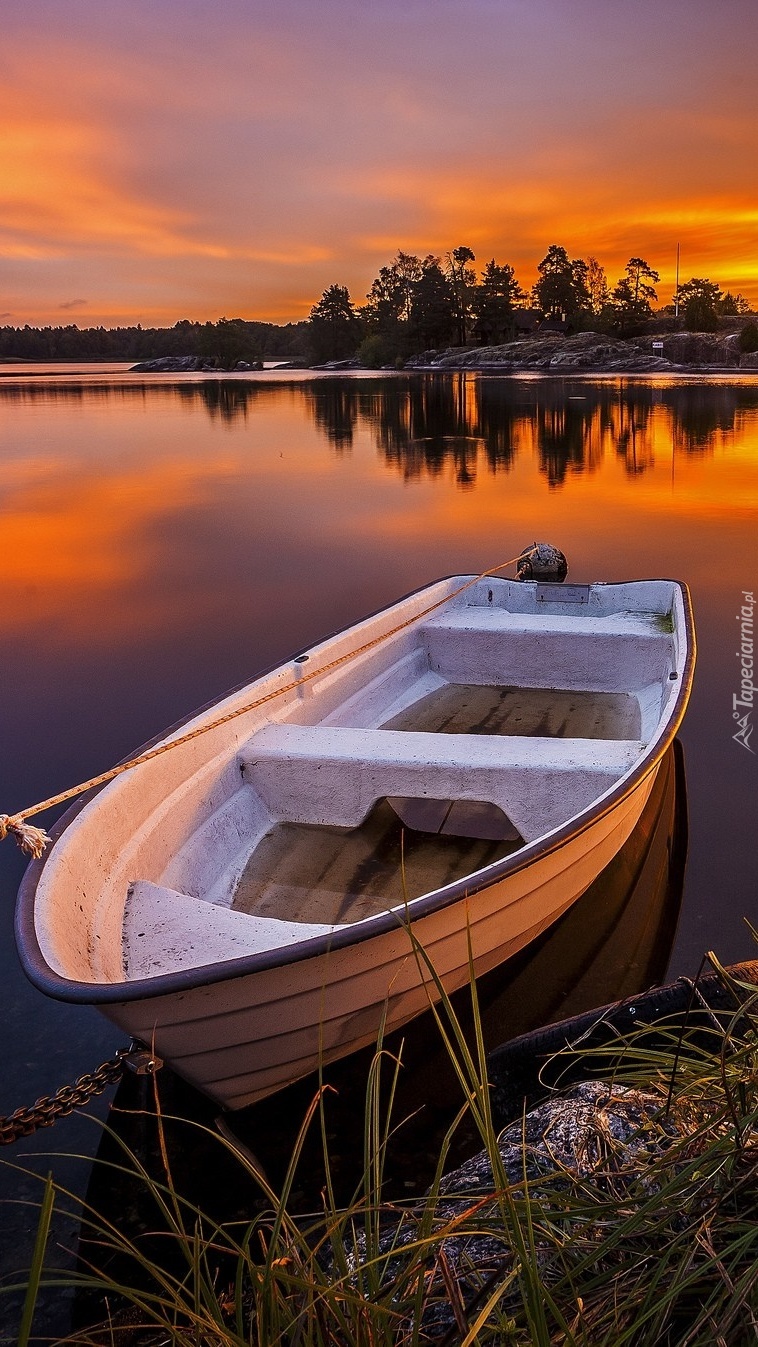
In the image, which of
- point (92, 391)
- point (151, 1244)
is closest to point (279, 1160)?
point (151, 1244)

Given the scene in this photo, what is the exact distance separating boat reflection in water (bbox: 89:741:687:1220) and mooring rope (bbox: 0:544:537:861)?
1100mm

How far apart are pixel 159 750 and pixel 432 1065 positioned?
1.71 m

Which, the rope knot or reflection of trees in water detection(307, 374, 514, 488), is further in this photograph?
reflection of trees in water detection(307, 374, 514, 488)

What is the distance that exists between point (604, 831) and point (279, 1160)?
1822mm

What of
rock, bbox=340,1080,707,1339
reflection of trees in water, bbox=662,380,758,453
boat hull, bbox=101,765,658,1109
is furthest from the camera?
reflection of trees in water, bbox=662,380,758,453

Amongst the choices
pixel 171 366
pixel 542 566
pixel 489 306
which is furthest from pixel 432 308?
pixel 542 566

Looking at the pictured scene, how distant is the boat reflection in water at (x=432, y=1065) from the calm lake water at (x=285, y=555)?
19cm

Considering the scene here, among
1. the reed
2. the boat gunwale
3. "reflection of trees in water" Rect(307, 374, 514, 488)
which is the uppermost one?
"reflection of trees in water" Rect(307, 374, 514, 488)

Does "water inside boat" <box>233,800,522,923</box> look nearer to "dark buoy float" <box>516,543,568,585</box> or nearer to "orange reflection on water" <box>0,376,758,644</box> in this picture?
"dark buoy float" <box>516,543,568,585</box>

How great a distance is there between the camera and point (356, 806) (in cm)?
436

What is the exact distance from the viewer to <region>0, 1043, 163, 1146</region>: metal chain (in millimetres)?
2447
